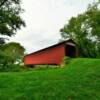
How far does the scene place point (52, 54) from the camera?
124ft

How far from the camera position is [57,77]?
17.8 meters

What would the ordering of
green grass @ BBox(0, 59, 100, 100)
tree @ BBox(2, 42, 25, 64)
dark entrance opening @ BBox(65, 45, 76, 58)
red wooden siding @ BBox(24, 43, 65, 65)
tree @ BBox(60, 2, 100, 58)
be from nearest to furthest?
green grass @ BBox(0, 59, 100, 100)
red wooden siding @ BBox(24, 43, 65, 65)
tree @ BBox(2, 42, 25, 64)
dark entrance opening @ BBox(65, 45, 76, 58)
tree @ BBox(60, 2, 100, 58)

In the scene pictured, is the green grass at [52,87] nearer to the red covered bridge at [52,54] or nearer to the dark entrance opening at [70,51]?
the red covered bridge at [52,54]

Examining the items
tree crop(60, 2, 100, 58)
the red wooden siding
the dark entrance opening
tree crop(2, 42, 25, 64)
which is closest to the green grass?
the red wooden siding

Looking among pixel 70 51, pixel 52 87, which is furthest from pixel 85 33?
pixel 52 87

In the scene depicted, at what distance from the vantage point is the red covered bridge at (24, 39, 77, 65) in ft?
121

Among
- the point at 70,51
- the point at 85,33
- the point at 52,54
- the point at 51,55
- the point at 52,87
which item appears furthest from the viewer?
the point at 85,33

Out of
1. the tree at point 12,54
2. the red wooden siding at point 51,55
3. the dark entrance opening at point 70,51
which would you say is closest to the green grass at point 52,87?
the red wooden siding at point 51,55

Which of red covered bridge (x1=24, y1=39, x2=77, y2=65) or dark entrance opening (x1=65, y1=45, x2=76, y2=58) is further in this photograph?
dark entrance opening (x1=65, y1=45, x2=76, y2=58)

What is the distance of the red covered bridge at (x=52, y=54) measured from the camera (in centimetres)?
3697

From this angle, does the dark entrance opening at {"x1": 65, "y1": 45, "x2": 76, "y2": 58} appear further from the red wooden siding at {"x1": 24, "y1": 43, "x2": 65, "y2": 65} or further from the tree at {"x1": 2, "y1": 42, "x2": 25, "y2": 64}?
the tree at {"x1": 2, "y1": 42, "x2": 25, "y2": 64}

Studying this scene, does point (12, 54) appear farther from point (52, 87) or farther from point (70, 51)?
point (52, 87)

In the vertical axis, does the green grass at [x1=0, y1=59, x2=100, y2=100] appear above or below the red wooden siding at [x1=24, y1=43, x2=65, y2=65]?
below

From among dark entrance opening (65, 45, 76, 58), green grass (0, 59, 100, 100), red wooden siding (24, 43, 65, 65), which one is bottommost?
green grass (0, 59, 100, 100)
